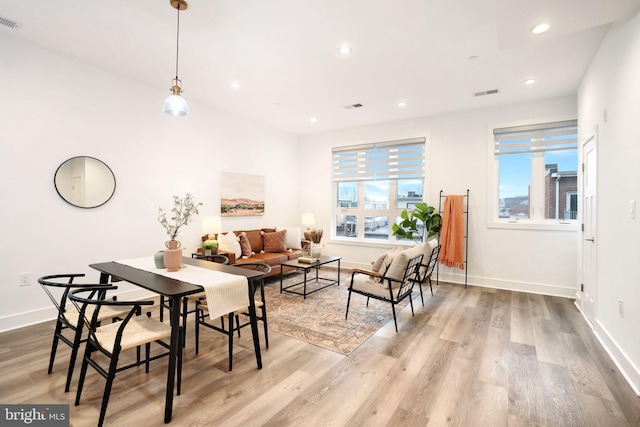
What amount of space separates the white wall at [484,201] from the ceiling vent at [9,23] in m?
5.06

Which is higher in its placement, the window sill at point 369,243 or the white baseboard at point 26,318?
the window sill at point 369,243

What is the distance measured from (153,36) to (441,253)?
4.90 m

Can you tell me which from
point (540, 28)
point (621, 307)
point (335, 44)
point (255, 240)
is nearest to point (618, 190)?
point (621, 307)

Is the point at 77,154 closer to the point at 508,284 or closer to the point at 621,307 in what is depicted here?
the point at 621,307

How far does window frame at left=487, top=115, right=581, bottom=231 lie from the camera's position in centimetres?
461

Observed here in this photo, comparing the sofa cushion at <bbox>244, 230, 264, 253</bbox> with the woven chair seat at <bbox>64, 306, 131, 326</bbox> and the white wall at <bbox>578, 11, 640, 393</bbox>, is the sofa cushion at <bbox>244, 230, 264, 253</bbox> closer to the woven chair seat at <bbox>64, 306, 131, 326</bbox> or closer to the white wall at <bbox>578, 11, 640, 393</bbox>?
the woven chair seat at <bbox>64, 306, 131, 326</bbox>

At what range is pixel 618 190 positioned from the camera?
2.63 m

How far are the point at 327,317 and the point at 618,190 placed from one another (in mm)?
2978

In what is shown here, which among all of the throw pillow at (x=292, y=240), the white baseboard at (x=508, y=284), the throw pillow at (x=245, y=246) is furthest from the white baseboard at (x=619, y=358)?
the throw pillow at (x=245, y=246)

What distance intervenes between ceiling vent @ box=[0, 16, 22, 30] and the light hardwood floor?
2.96m

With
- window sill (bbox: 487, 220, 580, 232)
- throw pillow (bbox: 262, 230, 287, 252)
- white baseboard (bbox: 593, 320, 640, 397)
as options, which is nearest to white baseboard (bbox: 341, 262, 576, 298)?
window sill (bbox: 487, 220, 580, 232)

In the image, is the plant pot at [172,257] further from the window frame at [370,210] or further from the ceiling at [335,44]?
the window frame at [370,210]

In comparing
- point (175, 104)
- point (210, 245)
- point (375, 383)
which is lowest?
point (375, 383)

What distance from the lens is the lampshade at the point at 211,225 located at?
4.78 metres
